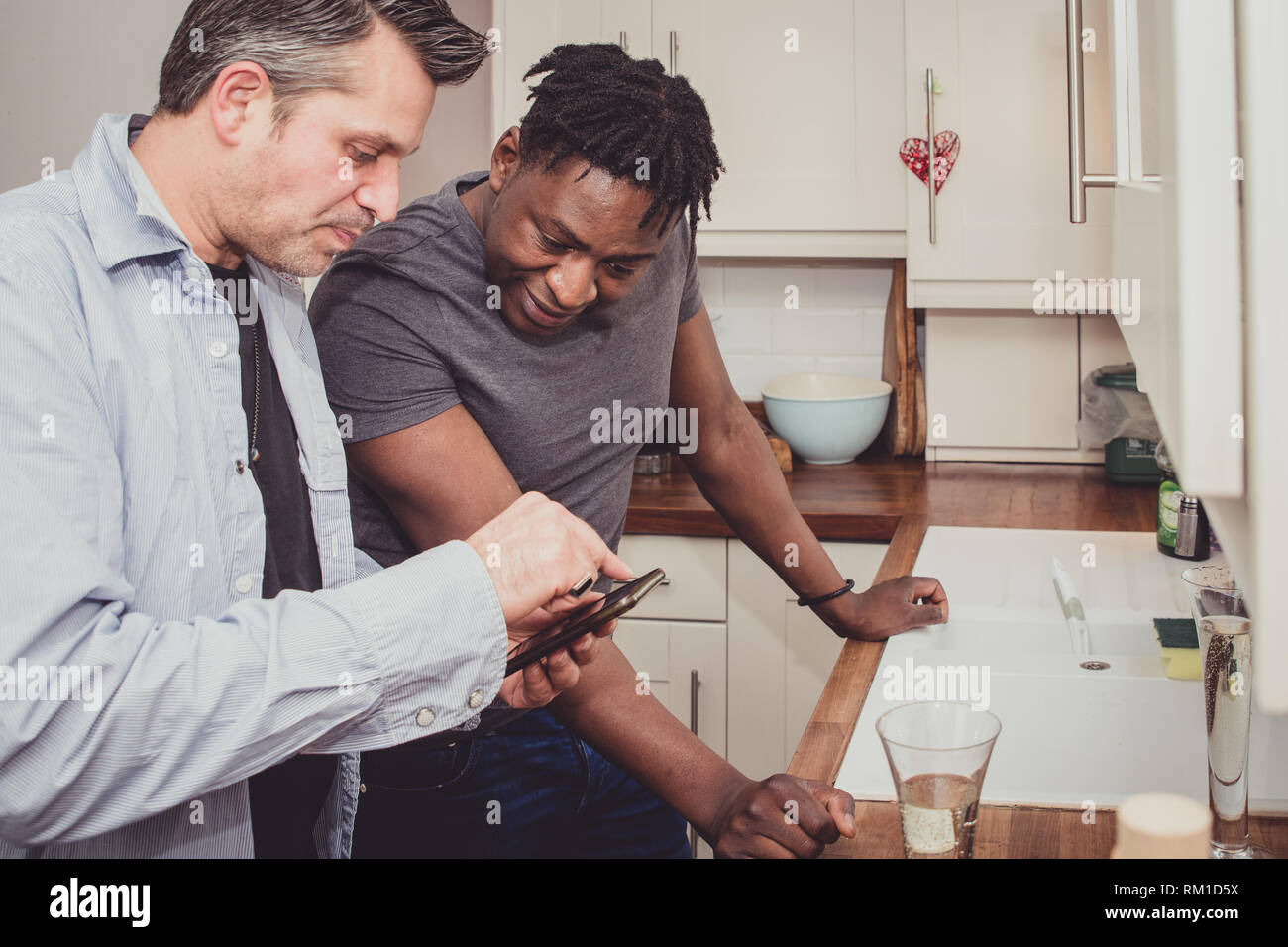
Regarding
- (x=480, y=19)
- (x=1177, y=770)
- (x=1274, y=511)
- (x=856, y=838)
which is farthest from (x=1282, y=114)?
(x=480, y=19)

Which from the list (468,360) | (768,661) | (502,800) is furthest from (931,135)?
(502,800)

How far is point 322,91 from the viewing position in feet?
3.16

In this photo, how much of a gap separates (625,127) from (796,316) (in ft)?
6.02

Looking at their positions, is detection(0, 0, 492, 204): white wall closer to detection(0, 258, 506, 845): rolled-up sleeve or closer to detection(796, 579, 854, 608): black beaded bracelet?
detection(0, 258, 506, 845): rolled-up sleeve

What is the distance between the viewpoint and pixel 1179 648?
1.38m

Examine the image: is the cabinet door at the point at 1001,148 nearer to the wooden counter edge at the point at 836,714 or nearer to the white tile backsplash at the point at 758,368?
the white tile backsplash at the point at 758,368

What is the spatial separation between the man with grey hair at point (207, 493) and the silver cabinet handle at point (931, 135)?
1605 millimetres

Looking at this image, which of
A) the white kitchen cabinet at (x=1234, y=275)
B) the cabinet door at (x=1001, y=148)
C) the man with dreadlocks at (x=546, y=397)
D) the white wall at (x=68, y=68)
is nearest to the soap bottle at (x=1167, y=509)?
the man with dreadlocks at (x=546, y=397)

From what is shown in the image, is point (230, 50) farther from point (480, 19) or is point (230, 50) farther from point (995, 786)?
point (480, 19)

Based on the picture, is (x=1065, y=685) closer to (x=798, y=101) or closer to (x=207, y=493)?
(x=207, y=493)

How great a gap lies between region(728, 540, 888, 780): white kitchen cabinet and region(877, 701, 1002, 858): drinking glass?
1466mm

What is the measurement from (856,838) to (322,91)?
2.46ft

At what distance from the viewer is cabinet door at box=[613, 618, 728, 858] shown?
2439 millimetres

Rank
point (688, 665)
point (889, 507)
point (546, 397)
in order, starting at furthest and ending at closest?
point (688, 665) → point (889, 507) → point (546, 397)
